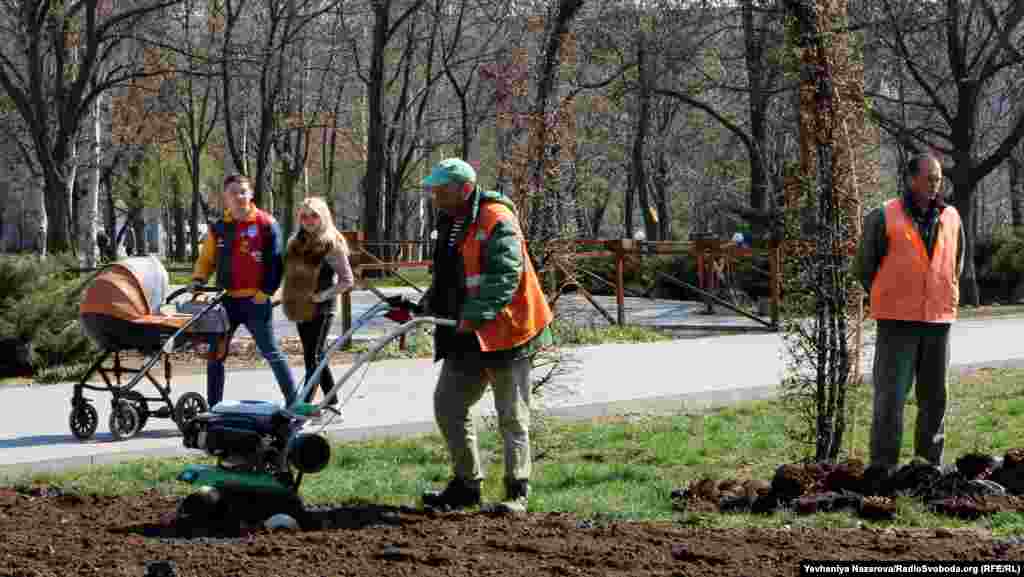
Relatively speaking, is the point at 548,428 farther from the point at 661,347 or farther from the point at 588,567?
the point at 661,347

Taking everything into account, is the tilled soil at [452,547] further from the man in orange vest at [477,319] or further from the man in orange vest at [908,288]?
the man in orange vest at [908,288]

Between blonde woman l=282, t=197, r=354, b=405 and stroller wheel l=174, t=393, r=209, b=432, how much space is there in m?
0.83

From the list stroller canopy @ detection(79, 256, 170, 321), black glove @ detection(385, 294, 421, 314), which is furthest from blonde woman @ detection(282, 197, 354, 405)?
black glove @ detection(385, 294, 421, 314)

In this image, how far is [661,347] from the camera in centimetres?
1741

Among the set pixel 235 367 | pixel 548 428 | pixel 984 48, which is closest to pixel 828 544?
pixel 548 428

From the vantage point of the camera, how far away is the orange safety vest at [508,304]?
728 centimetres

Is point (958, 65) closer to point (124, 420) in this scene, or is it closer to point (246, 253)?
point (246, 253)

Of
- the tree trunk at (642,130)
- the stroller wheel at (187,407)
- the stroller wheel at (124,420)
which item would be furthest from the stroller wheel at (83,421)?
the tree trunk at (642,130)

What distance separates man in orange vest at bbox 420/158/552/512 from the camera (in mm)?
7219

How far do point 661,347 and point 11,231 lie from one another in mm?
87524

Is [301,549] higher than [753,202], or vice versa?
[753,202]

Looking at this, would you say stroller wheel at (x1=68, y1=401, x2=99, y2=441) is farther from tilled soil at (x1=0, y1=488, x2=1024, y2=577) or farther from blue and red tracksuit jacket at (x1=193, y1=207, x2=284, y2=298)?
tilled soil at (x1=0, y1=488, x2=1024, y2=577)

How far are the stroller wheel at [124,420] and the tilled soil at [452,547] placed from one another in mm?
3023

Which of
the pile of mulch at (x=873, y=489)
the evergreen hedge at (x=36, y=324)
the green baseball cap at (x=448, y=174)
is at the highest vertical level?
the green baseball cap at (x=448, y=174)
